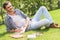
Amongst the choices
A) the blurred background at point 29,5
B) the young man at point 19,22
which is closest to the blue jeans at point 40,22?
the young man at point 19,22

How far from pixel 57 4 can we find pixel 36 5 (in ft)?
6.65

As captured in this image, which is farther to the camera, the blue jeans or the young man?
the blue jeans

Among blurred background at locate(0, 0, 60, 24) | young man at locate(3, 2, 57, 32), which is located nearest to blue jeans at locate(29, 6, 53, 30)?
young man at locate(3, 2, 57, 32)

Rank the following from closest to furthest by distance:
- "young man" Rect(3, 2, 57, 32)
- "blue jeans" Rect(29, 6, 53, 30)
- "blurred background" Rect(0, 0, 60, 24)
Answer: "young man" Rect(3, 2, 57, 32) < "blue jeans" Rect(29, 6, 53, 30) < "blurred background" Rect(0, 0, 60, 24)

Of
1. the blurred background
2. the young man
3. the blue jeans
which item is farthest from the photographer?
the blurred background

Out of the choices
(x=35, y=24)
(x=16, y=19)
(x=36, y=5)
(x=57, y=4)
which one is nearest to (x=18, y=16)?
(x=16, y=19)

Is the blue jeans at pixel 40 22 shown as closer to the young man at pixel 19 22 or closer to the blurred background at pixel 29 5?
the young man at pixel 19 22

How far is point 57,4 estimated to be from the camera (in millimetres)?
12328

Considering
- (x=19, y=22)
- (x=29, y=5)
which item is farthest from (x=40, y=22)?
(x=29, y=5)

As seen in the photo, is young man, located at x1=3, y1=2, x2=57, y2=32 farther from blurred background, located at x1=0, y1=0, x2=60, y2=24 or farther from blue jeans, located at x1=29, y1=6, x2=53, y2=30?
blurred background, located at x1=0, y1=0, x2=60, y2=24

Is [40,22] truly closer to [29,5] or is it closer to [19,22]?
[19,22]

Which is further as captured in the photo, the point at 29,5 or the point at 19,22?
the point at 29,5

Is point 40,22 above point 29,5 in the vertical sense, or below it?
below

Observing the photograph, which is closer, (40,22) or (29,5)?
(40,22)
